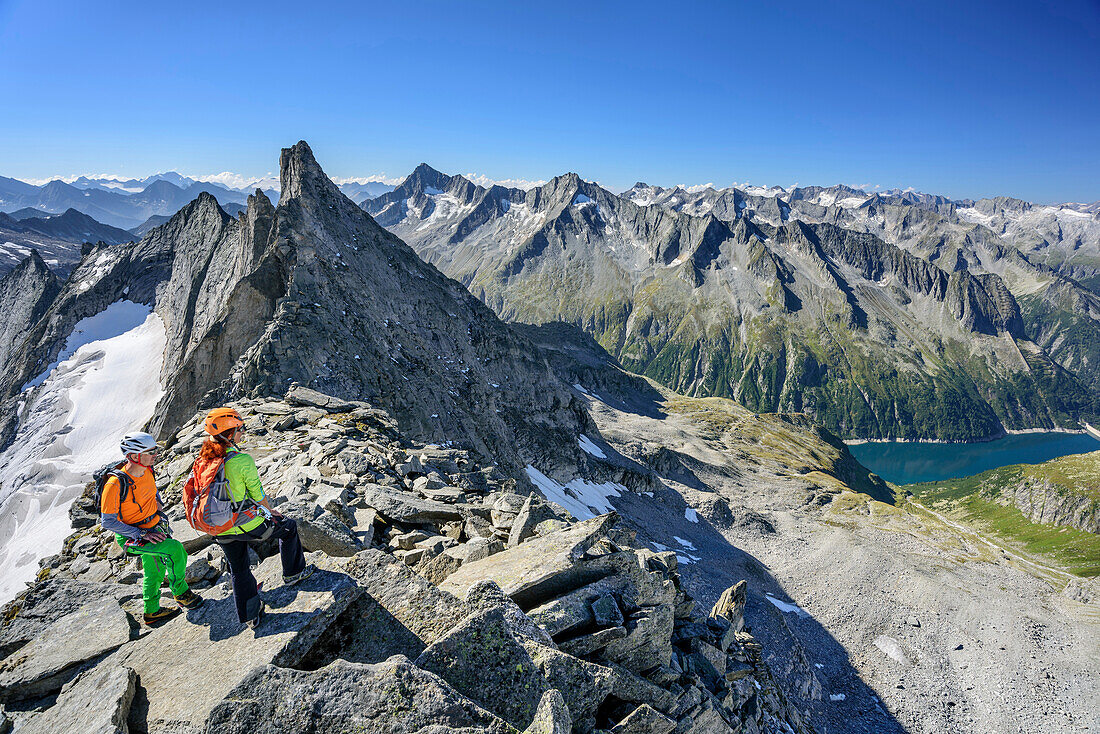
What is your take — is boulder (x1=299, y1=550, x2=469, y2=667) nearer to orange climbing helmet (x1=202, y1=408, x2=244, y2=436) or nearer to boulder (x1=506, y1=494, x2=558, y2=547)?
orange climbing helmet (x1=202, y1=408, x2=244, y2=436)

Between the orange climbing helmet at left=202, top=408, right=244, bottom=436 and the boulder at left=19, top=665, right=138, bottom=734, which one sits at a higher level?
the orange climbing helmet at left=202, top=408, right=244, bottom=436

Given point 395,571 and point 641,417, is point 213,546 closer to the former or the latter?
point 395,571

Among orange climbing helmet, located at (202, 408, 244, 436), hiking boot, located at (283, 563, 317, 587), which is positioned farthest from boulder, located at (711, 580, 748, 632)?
orange climbing helmet, located at (202, 408, 244, 436)

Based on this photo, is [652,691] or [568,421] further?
[568,421]

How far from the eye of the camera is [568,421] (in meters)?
80.6

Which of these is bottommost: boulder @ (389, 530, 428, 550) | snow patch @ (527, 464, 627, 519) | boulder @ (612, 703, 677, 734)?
snow patch @ (527, 464, 627, 519)

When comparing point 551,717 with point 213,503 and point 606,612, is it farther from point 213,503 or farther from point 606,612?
point 213,503

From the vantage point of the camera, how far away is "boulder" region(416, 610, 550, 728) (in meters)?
7.03

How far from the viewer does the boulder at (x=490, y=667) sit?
7.03 m

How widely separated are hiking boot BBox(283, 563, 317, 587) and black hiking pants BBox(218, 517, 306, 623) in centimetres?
7

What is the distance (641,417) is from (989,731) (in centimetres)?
9383

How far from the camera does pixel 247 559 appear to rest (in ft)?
27.4

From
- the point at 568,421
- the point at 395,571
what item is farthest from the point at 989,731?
the point at 395,571

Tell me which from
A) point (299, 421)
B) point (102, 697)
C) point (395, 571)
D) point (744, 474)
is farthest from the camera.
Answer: point (744, 474)
